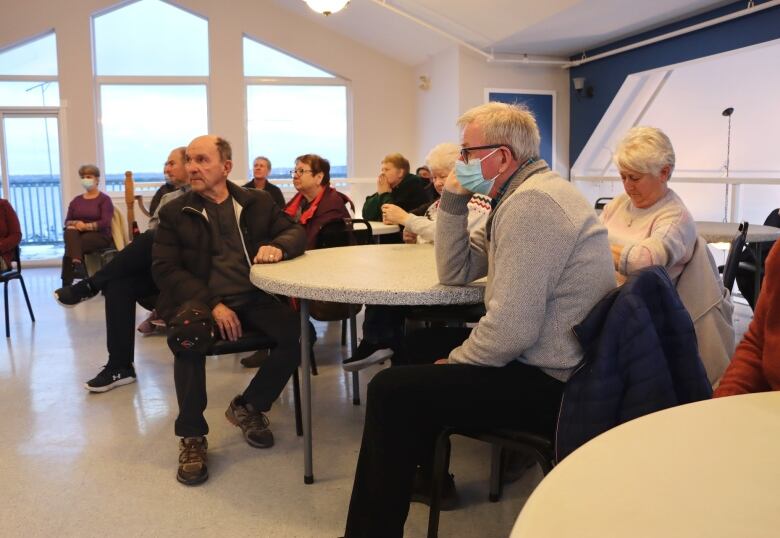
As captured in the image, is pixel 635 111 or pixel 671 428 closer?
pixel 671 428

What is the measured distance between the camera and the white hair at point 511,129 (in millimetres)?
1648

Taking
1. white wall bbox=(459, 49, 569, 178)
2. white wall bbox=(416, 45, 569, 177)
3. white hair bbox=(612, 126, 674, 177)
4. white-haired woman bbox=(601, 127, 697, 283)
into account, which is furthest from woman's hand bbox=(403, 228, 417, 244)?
white wall bbox=(459, 49, 569, 178)

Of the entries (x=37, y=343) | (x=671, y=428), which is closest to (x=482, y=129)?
(x=671, y=428)

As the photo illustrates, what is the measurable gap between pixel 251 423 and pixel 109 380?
1097mm

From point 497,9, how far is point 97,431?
5120 mm

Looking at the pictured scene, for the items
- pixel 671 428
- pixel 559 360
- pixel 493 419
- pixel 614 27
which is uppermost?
pixel 614 27

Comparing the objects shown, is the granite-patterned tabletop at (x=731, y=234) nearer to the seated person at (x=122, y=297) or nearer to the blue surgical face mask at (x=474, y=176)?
the blue surgical face mask at (x=474, y=176)

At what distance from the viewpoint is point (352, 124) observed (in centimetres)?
927

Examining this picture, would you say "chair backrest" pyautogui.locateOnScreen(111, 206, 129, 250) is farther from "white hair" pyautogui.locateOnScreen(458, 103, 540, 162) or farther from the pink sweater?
"white hair" pyautogui.locateOnScreen(458, 103, 540, 162)

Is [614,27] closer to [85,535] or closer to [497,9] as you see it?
[497,9]

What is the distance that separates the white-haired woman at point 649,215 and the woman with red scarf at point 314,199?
1555 mm

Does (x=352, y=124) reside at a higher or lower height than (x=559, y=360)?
higher

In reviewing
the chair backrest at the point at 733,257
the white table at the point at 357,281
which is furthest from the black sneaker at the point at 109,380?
the chair backrest at the point at 733,257

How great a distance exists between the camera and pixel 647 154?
2.17 metres
